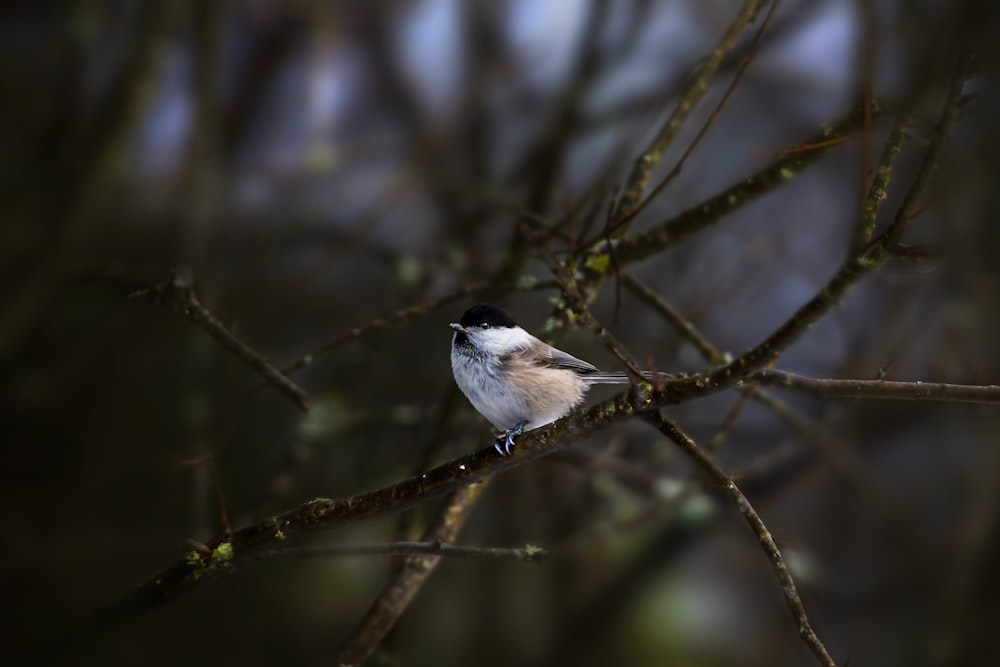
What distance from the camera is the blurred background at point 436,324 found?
3.02 meters

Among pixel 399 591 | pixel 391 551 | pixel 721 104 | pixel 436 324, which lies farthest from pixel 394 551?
pixel 436 324

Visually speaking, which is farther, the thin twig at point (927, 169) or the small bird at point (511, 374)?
the small bird at point (511, 374)

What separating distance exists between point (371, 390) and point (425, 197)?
1.01 meters

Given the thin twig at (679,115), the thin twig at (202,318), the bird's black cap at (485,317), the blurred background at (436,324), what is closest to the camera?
the thin twig at (202,318)

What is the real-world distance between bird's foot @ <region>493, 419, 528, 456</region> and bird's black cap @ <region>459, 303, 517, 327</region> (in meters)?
0.29

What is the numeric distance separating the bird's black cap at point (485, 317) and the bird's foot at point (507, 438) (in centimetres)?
29

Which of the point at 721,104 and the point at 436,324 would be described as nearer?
the point at 721,104

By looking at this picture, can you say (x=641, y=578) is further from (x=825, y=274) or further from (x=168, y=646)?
(x=168, y=646)

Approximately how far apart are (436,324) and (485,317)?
1.59 metres

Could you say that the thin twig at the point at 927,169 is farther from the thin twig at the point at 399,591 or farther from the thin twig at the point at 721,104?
the thin twig at the point at 399,591

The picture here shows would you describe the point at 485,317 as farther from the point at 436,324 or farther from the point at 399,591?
the point at 436,324

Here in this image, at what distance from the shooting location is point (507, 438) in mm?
1896

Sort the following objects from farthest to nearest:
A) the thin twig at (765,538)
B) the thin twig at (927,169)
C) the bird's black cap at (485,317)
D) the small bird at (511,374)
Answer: the bird's black cap at (485,317) → the small bird at (511,374) → the thin twig at (765,538) → the thin twig at (927,169)

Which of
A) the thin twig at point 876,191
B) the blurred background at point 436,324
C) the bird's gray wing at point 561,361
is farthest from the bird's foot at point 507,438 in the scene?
the thin twig at point 876,191
